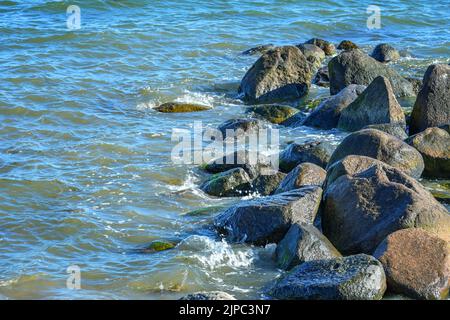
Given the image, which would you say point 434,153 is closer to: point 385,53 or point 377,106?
point 377,106

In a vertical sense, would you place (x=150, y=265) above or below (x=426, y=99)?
below

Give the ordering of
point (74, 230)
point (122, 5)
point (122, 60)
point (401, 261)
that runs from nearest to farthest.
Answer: point (401, 261), point (74, 230), point (122, 60), point (122, 5)

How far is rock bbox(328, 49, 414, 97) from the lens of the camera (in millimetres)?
14508

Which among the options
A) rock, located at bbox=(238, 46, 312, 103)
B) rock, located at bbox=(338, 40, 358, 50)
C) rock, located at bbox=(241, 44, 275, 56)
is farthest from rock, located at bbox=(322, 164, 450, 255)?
rock, located at bbox=(338, 40, 358, 50)

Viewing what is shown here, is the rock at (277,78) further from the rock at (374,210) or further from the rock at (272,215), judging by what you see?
the rock at (374,210)

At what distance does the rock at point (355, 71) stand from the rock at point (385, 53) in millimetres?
3176

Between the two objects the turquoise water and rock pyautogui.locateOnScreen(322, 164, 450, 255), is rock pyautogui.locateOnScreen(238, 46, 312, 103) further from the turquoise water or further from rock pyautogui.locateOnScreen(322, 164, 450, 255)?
rock pyautogui.locateOnScreen(322, 164, 450, 255)

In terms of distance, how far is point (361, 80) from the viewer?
1453 cm

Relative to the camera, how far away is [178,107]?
1436 cm

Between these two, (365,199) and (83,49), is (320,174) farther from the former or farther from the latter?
(83,49)

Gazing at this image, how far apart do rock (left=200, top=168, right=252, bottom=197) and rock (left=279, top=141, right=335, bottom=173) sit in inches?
34.3

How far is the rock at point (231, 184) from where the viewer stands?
9992 mm
